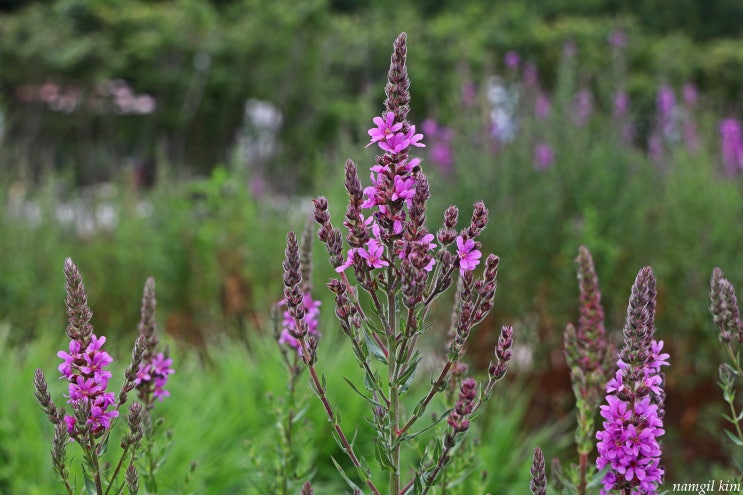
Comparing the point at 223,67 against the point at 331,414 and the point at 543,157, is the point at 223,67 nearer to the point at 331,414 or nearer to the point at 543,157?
the point at 543,157

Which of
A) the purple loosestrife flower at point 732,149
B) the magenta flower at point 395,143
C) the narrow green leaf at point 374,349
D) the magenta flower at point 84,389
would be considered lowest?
the magenta flower at point 84,389

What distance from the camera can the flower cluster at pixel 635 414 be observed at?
141 cm

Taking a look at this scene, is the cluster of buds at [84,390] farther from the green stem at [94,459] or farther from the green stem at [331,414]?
the green stem at [331,414]

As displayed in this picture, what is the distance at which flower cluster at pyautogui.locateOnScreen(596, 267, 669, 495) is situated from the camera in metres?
1.41

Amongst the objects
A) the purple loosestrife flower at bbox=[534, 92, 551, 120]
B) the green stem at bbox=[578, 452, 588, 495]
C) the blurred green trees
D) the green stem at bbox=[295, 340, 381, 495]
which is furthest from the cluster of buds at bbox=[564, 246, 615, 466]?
the blurred green trees

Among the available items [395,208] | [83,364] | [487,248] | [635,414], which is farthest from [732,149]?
[83,364]

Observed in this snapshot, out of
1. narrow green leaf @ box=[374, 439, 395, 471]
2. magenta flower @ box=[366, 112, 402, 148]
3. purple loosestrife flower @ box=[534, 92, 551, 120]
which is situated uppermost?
purple loosestrife flower @ box=[534, 92, 551, 120]

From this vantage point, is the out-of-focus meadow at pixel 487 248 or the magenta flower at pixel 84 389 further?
the out-of-focus meadow at pixel 487 248

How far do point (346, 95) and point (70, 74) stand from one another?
221 inches

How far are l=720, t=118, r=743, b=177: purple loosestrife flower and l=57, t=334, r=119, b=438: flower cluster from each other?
6.21m

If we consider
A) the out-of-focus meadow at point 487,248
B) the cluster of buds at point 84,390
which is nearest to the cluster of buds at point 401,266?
the cluster of buds at point 84,390

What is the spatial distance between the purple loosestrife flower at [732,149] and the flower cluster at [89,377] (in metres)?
6.21

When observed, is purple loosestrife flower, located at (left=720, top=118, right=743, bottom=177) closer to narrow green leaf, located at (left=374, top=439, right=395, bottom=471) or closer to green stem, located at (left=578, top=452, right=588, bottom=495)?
green stem, located at (left=578, top=452, right=588, bottom=495)

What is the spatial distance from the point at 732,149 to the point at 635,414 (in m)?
6.14
